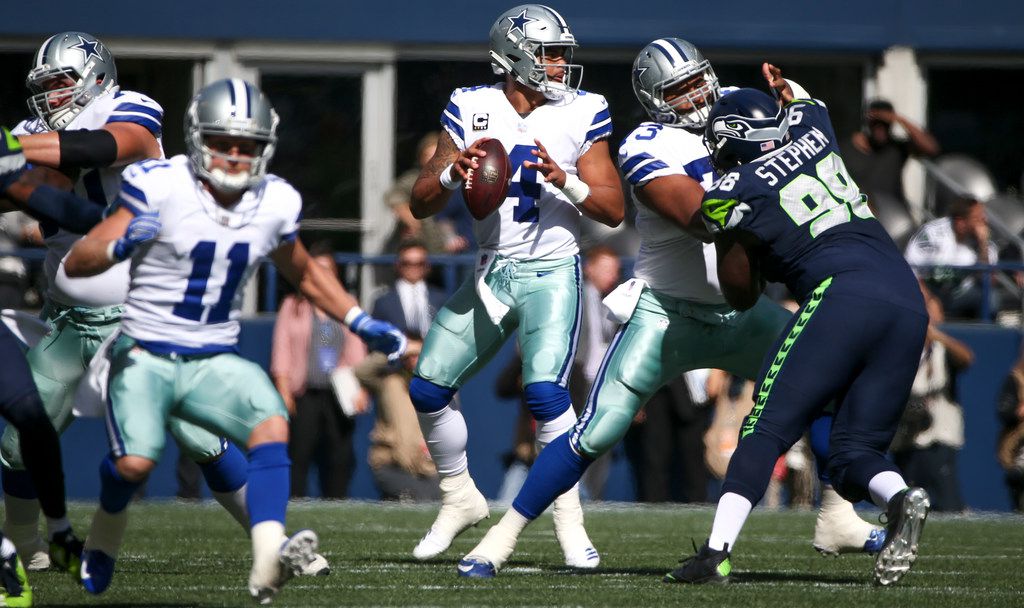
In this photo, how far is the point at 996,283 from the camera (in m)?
11.0

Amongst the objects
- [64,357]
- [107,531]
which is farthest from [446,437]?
[107,531]

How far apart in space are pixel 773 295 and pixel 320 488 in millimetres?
3101

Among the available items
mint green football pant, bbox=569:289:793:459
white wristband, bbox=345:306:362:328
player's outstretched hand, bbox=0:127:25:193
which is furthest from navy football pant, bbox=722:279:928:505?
player's outstretched hand, bbox=0:127:25:193

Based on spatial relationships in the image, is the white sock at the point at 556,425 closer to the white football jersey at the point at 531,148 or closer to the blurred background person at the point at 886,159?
the white football jersey at the point at 531,148

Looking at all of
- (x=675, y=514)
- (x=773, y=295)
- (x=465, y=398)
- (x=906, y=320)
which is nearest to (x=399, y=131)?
(x=465, y=398)

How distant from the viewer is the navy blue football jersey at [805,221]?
5082 millimetres

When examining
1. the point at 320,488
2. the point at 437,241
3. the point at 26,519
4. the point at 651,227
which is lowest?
the point at 320,488

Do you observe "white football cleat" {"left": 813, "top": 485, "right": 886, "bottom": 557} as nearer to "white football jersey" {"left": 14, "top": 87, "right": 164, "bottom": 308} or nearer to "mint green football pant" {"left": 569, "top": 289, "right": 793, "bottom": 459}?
"mint green football pant" {"left": 569, "top": 289, "right": 793, "bottom": 459}

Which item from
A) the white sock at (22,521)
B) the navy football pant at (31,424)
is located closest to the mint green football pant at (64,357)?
the white sock at (22,521)

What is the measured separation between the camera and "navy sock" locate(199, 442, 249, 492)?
5.34m

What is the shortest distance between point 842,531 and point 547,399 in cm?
113

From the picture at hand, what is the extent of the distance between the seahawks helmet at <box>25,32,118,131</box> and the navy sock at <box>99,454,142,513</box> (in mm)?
1624

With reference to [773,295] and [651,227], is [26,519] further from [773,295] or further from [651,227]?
[773,295]

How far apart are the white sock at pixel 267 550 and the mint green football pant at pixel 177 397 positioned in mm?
277
